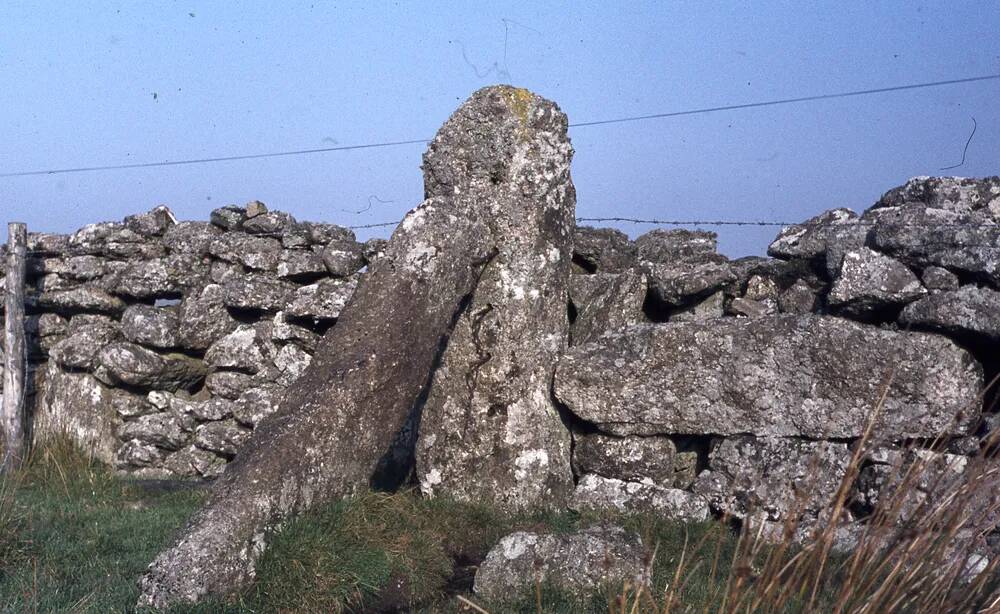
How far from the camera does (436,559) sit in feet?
19.2

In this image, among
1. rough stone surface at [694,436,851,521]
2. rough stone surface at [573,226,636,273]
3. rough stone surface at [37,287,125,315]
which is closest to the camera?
rough stone surface at [694,436,851,521]

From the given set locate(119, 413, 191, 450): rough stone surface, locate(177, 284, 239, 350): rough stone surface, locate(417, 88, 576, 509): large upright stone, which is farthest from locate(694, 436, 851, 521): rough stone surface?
locate(119, 413, 191, 450): rough stone surface

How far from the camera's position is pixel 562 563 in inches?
207

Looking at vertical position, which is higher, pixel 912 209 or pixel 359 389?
pixel 912 209

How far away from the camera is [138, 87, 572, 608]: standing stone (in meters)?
4.96

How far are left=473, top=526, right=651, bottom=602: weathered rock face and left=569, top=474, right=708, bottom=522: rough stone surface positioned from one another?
115cm

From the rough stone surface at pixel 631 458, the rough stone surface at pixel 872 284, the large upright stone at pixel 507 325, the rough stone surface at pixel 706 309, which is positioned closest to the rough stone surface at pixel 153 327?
the large upright stone at pixel 507 325

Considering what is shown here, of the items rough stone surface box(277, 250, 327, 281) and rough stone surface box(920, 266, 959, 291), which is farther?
rough stone surface box(277, 250, 327, 281)

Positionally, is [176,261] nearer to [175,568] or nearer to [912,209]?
[175,568]

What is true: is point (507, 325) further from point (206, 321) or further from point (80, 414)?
point (80, 414)

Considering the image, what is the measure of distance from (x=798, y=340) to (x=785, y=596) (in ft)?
12.2

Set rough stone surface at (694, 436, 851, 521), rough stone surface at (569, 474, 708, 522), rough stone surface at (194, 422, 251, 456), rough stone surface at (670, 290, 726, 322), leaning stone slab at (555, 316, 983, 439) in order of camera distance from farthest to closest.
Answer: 1. rough stone surface at (194, 422, 251, 456)
2. rough stone surface at (670, 290, 726, 322)
3. rough stone surface at (569, 474, 708, 522)
4. rough stone surface at (694, 436, 851, 521)
5. leaning stone slab at (555, 316, 983, 439)

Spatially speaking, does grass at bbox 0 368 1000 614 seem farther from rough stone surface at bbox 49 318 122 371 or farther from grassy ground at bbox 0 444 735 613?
rough stone surface at bbox 49 318 122 371

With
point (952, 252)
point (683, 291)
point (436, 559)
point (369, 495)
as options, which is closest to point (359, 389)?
point (369, 495)
